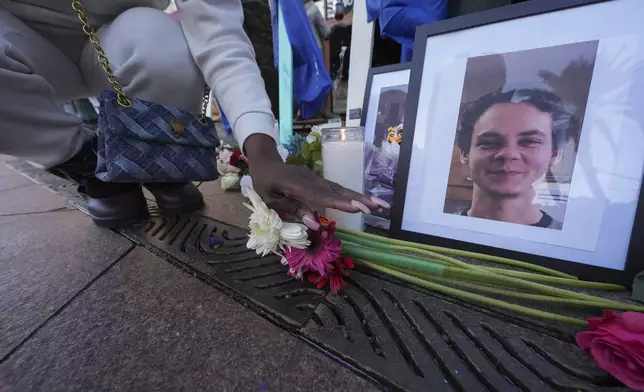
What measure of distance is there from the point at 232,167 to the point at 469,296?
2.83ft

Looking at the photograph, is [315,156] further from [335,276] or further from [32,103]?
[32,103]

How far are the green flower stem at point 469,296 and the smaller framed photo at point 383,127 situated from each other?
0.21 meters

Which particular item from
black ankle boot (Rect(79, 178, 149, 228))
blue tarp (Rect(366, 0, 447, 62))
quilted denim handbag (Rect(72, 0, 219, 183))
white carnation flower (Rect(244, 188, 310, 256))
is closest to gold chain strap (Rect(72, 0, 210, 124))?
quilted denim handbag (Rect(72, 0, 219, 183))

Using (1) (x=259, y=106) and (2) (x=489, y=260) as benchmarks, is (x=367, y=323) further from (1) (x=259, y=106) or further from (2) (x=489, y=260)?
(1) (x=259, y=106)

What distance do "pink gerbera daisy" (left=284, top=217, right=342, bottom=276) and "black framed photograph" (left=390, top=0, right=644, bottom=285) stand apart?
0.17 meters

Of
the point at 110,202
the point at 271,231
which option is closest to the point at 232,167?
the point at 110,202

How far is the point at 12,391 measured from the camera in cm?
28

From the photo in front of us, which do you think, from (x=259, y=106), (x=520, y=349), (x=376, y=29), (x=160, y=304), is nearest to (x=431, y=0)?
(x=376, y=29)

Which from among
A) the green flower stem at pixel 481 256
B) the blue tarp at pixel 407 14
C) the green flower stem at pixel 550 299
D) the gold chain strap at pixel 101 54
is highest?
the blue tarp at pixel 407 14

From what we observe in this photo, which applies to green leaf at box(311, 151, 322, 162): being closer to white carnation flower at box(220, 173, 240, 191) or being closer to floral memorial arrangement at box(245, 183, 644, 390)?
floral memorial arrangement at box(245, 183, 644, 390)

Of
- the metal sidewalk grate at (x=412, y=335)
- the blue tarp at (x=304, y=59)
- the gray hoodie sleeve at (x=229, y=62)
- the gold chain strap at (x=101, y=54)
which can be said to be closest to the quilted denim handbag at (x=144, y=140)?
the gold chain strap at (x=101, y=54)

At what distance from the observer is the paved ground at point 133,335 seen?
0.28 meters

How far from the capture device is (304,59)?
1336 millimetres

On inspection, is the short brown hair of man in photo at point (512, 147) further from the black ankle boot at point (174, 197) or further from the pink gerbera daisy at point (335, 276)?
the black ankle boot at point (174, 197)
